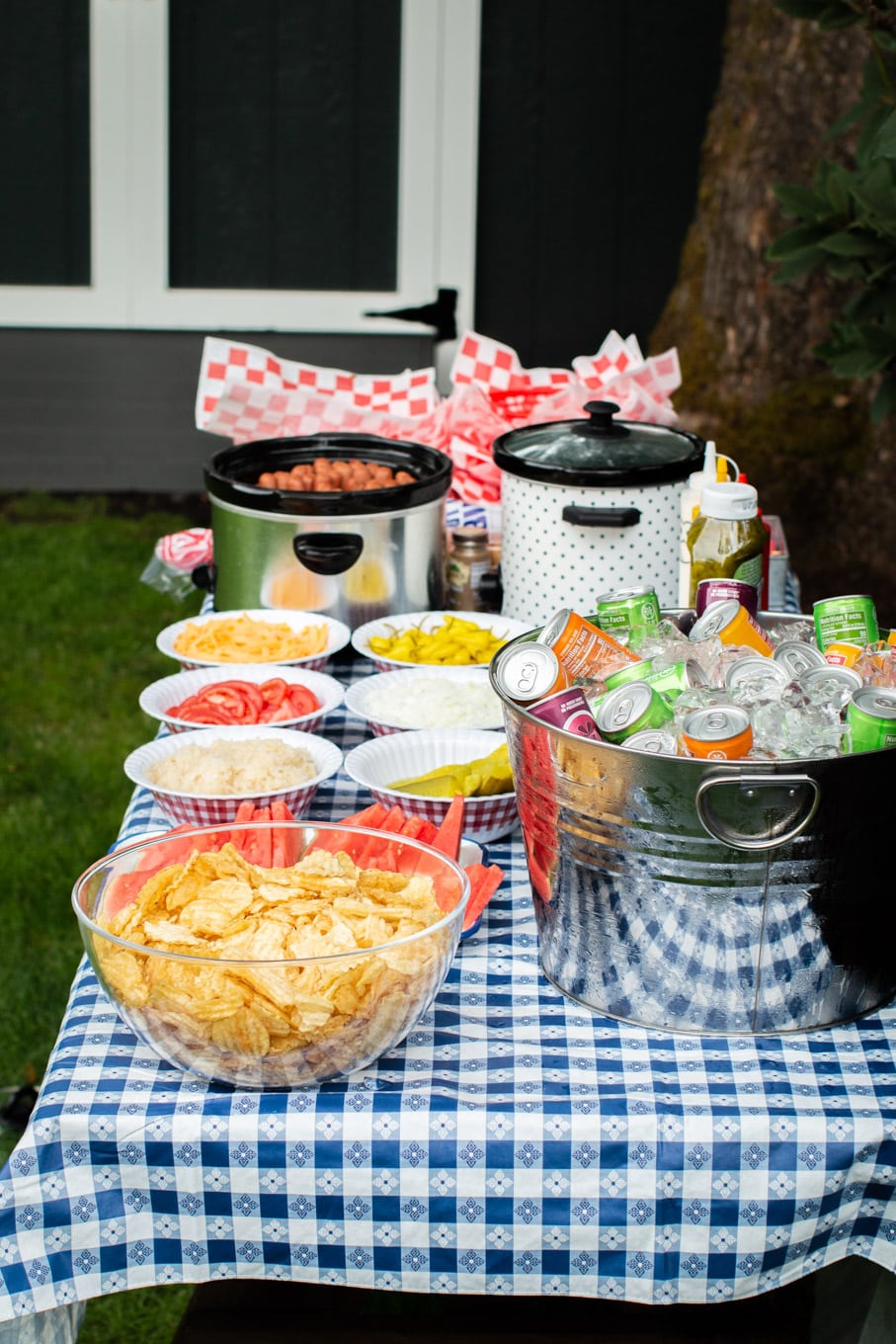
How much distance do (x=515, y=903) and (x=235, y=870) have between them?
0.43m

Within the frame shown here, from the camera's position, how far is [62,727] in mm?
4762

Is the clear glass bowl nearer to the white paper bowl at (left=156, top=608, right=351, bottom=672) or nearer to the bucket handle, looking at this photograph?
the bucket handle

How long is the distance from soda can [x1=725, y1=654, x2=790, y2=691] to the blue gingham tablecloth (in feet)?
1.35

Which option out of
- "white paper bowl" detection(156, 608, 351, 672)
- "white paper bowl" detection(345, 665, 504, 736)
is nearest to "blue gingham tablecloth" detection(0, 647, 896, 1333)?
"white paper bowl" detection(345, 665, 504, 736)

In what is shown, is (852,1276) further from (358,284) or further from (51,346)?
(51,346)

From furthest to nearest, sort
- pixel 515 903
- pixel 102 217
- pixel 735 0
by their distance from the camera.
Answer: pixel 102 217 < pixel 735 0 < pixel 515 903

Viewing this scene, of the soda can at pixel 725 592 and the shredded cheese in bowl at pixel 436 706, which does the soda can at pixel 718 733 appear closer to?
the soda can at pixel 725 592

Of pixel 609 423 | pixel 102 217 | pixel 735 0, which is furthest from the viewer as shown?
pixel 102 217

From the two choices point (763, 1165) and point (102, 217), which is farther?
point (102, 217)

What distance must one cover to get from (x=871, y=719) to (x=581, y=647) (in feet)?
1.19

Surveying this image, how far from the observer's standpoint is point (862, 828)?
1403mm

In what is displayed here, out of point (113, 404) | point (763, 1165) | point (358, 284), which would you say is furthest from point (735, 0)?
point (763, 1165)

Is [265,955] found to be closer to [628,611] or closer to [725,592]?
[628,611]

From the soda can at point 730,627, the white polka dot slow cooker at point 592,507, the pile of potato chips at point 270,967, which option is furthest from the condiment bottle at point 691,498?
the pile of potato chips at point 270,967
